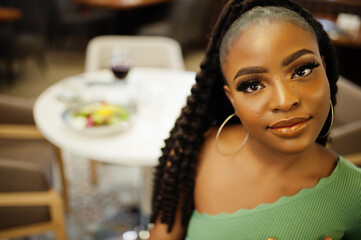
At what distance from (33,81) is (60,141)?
3.24 metres

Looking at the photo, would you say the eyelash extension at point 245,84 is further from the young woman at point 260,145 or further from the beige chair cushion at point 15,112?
the beige chair cushion at point 15,112

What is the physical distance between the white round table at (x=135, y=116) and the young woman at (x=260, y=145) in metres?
0.39

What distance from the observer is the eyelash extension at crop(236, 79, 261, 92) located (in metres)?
0.70

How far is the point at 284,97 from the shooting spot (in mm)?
665

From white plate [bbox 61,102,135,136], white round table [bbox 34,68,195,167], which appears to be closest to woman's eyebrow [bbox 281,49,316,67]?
white round table [bbox 34,68,195,167]

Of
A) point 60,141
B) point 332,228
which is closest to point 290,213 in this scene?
point 332,228

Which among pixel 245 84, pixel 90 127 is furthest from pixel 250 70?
pixel 90 127

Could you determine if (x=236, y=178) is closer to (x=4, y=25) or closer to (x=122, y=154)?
(x=122, y=154)

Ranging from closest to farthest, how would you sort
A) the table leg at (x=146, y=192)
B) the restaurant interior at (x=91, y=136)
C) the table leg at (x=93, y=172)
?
1. the restaurant interior at (x=91, y=136)
2. the table leg at (x=146, y=192)
3. the table leg at (x=93, y=172)

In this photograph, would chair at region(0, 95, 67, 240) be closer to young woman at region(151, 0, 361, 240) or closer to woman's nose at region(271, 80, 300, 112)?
young woman at region(151, 0, 361, 240)

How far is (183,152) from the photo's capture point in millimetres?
943

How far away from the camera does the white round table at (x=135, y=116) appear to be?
1366mm

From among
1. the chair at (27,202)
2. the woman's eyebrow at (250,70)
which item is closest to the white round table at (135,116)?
the chair at (27,202)

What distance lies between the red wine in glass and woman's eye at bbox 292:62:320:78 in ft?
4.23
